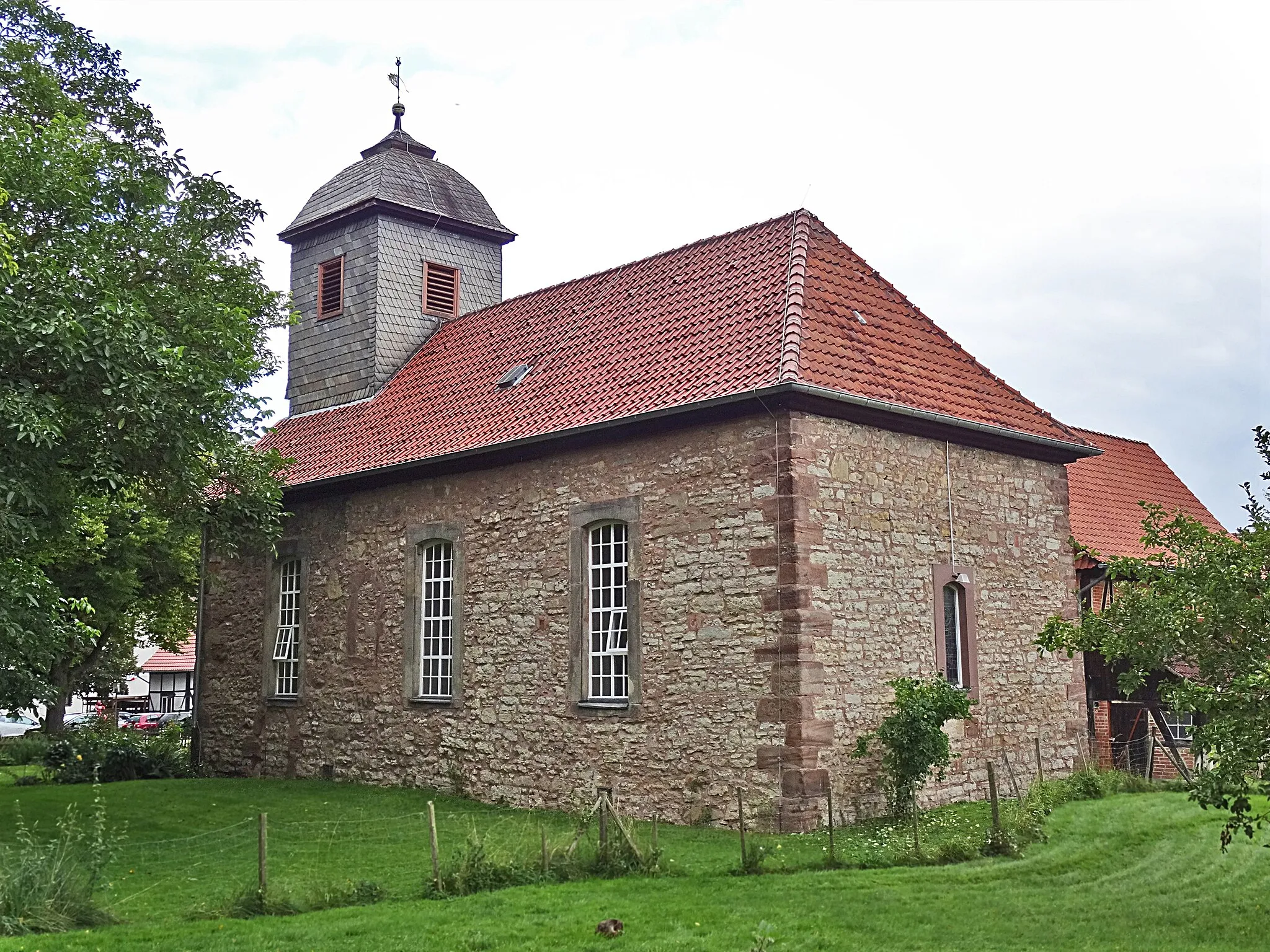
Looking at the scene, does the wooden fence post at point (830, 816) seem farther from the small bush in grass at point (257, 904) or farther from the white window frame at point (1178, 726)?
the white window frame at point (1178, 726)

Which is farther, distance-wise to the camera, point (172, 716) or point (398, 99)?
point (172, 716)

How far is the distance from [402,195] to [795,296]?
35.3 ft

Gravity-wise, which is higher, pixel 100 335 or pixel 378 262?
pixel 378 262

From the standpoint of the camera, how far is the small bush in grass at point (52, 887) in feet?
31.5

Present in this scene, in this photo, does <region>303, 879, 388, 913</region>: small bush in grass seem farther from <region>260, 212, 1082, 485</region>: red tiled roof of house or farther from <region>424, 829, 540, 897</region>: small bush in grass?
<region>260, 212, 1082, 485</region>: red tiled roof of house

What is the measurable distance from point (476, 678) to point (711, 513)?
4495 mm

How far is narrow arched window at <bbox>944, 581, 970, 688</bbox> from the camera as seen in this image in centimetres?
1655

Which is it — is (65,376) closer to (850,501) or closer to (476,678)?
(476,678)

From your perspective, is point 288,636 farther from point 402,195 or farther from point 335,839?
point 402,195

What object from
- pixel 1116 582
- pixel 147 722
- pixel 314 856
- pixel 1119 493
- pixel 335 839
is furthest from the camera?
pixel 147 722

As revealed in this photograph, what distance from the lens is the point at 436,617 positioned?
741 inches

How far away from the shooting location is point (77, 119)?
15.7 metres

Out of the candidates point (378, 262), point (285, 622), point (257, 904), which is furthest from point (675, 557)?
point (378, 262)

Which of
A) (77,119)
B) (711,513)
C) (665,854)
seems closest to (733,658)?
(711,513)
